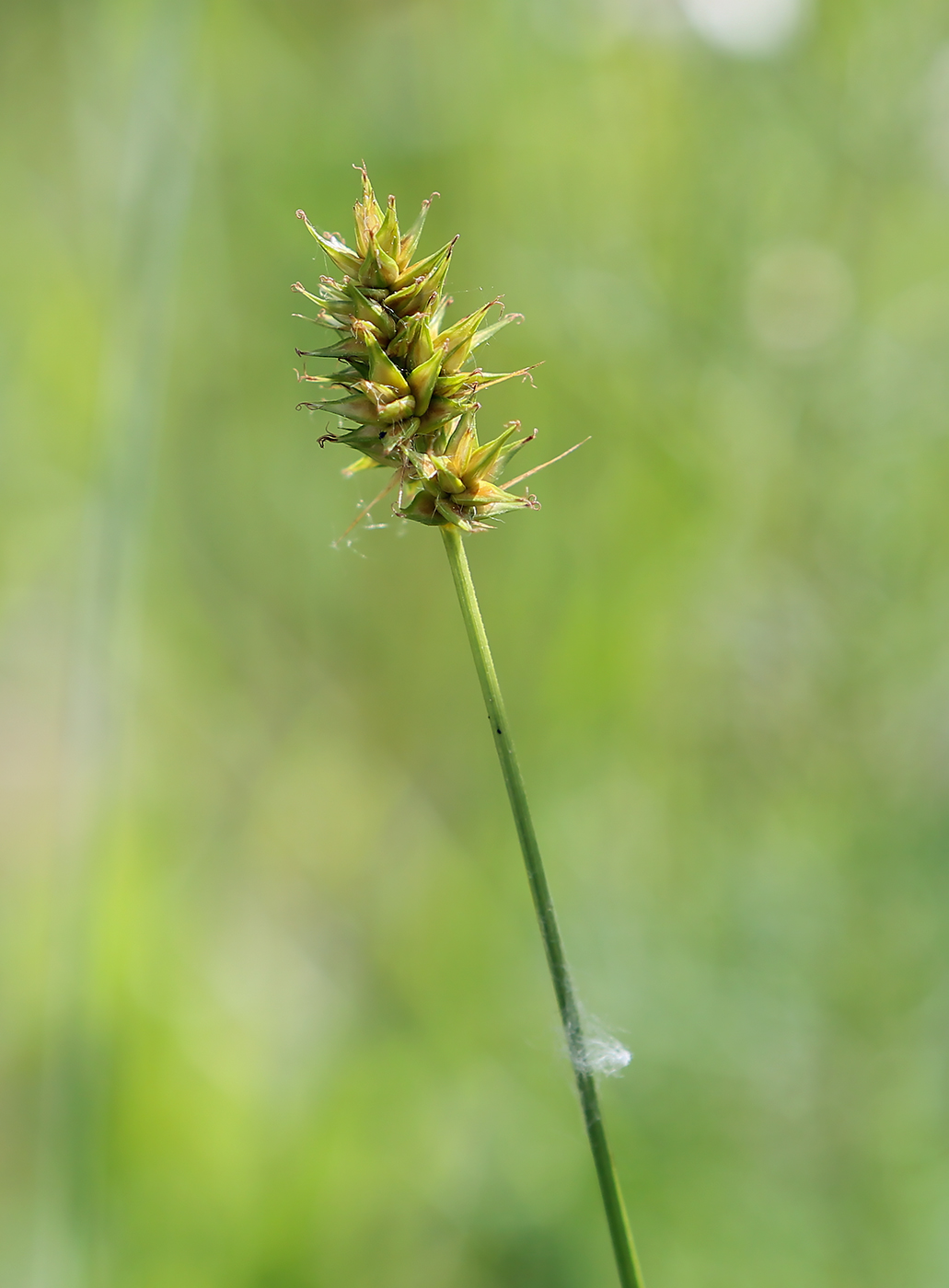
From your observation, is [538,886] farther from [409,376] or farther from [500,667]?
[500,667]

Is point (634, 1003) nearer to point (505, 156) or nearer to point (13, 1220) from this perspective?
point (13, 1220)

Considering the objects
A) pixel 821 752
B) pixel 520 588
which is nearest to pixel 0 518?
pixel 520 588

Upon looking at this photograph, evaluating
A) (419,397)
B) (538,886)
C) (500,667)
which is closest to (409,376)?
(419,397)

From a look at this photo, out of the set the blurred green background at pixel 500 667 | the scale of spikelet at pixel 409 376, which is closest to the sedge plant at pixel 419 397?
the scale of spikelet at pixel 409 376

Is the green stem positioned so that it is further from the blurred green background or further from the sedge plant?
the blurred green background

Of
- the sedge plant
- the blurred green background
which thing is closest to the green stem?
the sedge plant

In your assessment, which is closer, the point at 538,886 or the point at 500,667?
the point at 538,886

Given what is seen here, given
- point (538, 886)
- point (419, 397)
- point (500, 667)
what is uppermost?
point (500, 667)
